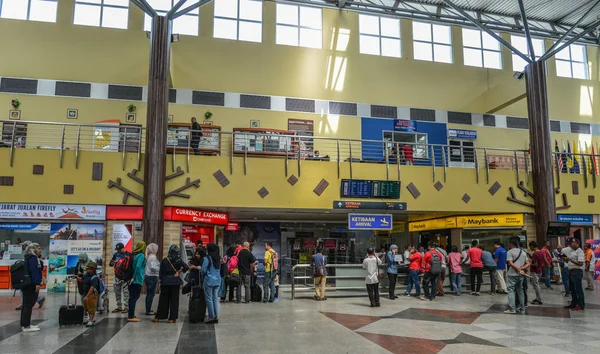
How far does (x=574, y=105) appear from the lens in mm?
23953

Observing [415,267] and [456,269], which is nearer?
[415,267]

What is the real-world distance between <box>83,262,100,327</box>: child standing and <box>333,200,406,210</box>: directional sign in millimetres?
8558

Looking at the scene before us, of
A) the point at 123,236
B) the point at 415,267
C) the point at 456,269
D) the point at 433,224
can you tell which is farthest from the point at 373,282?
the point at 433,224

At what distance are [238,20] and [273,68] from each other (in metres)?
2.72

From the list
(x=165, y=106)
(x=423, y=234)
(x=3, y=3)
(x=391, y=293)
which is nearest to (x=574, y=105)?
(x=423, y=234)

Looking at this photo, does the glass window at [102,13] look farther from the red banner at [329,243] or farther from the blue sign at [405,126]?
the red banner at [329,243]

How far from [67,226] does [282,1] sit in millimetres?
13269

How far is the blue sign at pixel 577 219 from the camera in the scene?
18.2 m

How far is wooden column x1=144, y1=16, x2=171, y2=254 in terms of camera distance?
13797mm

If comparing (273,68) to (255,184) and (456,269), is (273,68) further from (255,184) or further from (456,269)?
(456,269)

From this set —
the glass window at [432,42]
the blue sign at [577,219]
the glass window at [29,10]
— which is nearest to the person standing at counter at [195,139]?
the glass window at [29,10]

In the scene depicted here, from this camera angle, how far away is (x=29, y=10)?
18734 mm

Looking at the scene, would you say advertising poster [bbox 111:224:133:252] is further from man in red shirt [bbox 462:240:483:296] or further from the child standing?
man in red shirt [bbox 462:240:483:296]

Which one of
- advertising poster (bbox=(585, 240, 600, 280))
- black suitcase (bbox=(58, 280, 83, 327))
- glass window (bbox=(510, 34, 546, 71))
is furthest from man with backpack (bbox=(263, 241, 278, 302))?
glass window (bbox=(510, 34, 546, 71))
